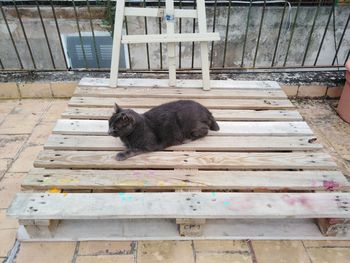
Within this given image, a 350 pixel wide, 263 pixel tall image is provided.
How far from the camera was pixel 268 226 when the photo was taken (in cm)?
186

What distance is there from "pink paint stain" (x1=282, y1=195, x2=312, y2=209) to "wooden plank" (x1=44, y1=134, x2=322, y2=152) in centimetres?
47

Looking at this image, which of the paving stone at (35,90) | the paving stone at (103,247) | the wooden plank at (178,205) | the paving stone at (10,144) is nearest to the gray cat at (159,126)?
the wooden plank at (178,205)

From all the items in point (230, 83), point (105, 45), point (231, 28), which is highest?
point (230, 83)

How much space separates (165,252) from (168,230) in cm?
13

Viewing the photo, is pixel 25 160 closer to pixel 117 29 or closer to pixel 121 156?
pixel 121 156

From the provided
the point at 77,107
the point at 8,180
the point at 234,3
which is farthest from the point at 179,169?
the point at 234,3

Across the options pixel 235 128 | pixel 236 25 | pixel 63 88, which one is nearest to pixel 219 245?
pixel 235 128

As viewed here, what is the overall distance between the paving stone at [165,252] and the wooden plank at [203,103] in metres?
1.26

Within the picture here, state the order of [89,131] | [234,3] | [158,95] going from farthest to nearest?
[234,3] → [158,95] → [89,131]

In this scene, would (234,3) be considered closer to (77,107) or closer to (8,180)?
(77,107)

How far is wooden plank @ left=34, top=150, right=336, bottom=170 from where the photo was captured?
6.44ft

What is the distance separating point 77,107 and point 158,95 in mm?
768

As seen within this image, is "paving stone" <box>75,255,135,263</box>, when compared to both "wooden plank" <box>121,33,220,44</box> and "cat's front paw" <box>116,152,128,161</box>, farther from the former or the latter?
"wooden plank" <box>121,33,220,44</box>

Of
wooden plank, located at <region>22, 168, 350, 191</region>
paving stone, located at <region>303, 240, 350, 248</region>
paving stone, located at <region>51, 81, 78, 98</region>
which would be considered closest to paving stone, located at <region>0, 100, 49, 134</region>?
paving stone, located at <region>51, 81, 78, 98</region>
